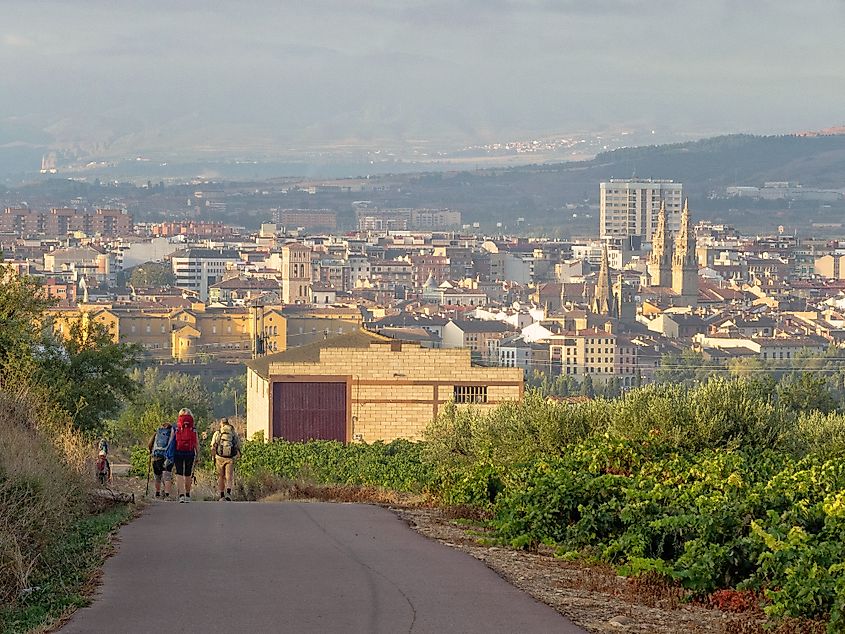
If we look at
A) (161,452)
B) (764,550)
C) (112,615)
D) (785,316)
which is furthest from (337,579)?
(785,316)

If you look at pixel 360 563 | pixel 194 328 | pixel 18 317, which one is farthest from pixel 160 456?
pixel 194 328

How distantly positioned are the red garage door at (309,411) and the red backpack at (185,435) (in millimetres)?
27878

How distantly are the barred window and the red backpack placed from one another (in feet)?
88.4

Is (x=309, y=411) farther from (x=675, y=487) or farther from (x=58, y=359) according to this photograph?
(x=675, y=487)

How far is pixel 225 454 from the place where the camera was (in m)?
18.8

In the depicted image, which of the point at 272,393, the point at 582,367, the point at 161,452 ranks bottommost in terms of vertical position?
the point at 582,367

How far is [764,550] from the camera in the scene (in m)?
10.1

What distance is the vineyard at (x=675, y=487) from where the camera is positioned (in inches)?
391

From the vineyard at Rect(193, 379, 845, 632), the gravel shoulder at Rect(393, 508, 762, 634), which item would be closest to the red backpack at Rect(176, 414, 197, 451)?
the vineyard at Rect(193, 379, 845, 632)

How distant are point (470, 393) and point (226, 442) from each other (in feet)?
90.3

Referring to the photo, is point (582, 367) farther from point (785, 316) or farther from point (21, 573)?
point (21, 573)

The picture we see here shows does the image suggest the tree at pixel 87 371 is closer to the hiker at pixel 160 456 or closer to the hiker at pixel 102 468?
the hiker at pixel 102 468

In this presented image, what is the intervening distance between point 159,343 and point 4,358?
118 m

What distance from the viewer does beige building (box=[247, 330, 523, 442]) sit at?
151 feet
